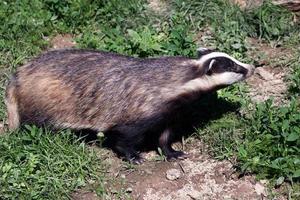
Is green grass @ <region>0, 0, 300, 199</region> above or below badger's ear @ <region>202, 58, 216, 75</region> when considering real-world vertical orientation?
below

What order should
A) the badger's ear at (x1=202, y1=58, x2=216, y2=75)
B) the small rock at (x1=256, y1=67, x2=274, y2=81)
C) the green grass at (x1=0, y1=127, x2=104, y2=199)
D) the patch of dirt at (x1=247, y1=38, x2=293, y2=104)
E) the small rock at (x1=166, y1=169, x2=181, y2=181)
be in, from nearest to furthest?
the green grass at (x1=0, y1=127, x2=104, y2=199)
the badger's ear at (x1=202, y1=58, x2=216, y2=75)
the small rock at (x1=166, y1=169, x2=181, y2=181)
the patch of dirt at (x1=247, y1=38, x2=293, y2=104)
the small rock at (x1=256, y1=67, x2=274, y2=81)

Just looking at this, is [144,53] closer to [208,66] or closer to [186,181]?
[208,66]

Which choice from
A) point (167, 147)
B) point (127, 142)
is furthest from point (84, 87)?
point (167, 147)

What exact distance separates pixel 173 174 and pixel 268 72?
1621 mm

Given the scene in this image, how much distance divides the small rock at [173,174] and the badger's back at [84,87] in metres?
0.52

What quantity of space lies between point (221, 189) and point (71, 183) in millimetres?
1154

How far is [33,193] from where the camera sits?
4.90 meters

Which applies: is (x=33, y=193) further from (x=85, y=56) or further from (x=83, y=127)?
(x=85, y=56)

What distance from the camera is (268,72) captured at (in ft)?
20.4

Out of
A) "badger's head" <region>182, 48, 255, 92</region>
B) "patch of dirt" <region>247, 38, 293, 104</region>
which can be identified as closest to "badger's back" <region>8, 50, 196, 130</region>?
"badger's head" <region>182, 48, 255, 92</region>

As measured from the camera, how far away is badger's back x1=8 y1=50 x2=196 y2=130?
17.3ft

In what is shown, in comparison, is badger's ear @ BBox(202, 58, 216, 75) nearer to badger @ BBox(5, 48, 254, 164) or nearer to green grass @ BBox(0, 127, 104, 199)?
badger @ BBox(5, 48, 254, 164)

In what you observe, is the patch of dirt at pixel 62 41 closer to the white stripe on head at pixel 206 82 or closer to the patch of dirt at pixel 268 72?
the patch of dirt at pixel 268 72

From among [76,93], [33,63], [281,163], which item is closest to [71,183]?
[76,93]
